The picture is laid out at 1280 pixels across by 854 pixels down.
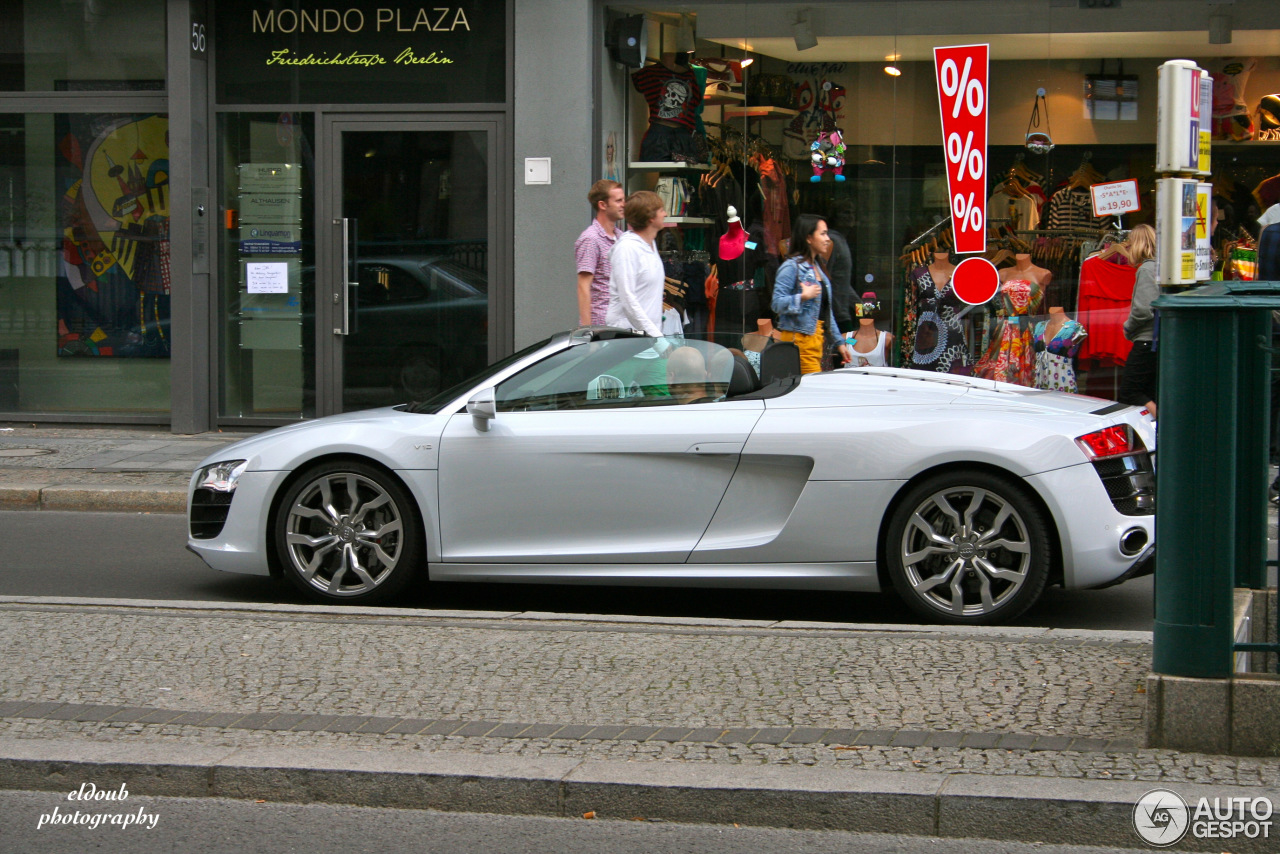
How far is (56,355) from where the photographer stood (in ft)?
44.2

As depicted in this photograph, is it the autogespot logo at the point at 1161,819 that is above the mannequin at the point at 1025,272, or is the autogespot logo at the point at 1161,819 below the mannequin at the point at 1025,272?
→ below

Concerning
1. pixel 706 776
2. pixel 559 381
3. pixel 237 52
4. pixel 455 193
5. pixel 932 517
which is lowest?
pixel 706 776

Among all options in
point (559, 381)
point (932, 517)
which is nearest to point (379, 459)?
point (559, 381)

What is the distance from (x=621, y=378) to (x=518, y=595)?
1205 mm

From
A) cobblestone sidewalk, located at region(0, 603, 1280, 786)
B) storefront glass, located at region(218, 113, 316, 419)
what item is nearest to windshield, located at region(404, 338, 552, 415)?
cobblestone sidewalk, located at region(0, 603, 1280, 786)

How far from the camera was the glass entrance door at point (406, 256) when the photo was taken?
12695 millimetres

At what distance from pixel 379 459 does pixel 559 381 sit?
2.92 feet

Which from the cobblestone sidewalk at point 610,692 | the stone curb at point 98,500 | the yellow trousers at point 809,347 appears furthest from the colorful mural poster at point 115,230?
the cobblestone sidewalk at point 610,692

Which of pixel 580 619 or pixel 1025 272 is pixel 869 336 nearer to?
pixel 1025 272

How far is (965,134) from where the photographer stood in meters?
12.3

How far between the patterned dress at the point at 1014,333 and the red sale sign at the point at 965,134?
46 cm

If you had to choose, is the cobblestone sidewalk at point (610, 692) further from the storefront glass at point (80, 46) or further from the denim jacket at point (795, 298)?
the storefront glass at point (80, 46)

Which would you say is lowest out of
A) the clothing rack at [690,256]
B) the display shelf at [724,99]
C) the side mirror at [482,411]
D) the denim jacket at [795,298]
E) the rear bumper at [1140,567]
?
the rear bumper at [1140,567]

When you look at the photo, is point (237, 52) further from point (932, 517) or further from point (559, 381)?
point (932, 517)
